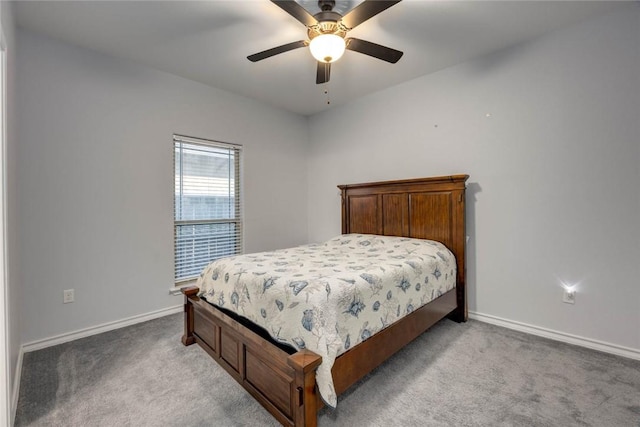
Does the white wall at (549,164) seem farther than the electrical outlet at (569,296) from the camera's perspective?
No

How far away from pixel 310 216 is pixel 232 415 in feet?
10.2

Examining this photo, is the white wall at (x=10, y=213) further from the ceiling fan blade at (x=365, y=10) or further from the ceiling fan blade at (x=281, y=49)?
the ceiling fan blade at (x=365, y=10)

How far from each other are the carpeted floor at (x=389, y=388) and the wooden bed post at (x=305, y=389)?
0.21 meters

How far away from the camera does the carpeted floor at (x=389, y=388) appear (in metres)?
1.56

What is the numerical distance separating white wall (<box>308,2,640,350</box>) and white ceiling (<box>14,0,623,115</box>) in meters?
0.26

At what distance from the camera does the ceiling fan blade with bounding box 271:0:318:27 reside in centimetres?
163

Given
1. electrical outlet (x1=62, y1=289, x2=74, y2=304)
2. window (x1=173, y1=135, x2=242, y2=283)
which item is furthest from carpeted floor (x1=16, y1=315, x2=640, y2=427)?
window (x1=173, y1=135, x2=242, y2=283)

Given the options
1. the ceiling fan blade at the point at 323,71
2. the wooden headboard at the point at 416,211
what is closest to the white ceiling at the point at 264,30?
the ceiling fan blade at the point at 323,71

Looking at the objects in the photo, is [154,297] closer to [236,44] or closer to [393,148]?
[236,44]

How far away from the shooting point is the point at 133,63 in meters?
2.86

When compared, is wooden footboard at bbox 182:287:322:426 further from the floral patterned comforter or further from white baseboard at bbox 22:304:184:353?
white baseboard at bbox 22:304:184:353

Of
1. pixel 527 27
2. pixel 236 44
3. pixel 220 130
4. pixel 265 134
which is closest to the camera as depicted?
pixel 527 27

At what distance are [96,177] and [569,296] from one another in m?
4.17

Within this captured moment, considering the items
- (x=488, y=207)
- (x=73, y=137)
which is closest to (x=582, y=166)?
(x=488, y=207)
